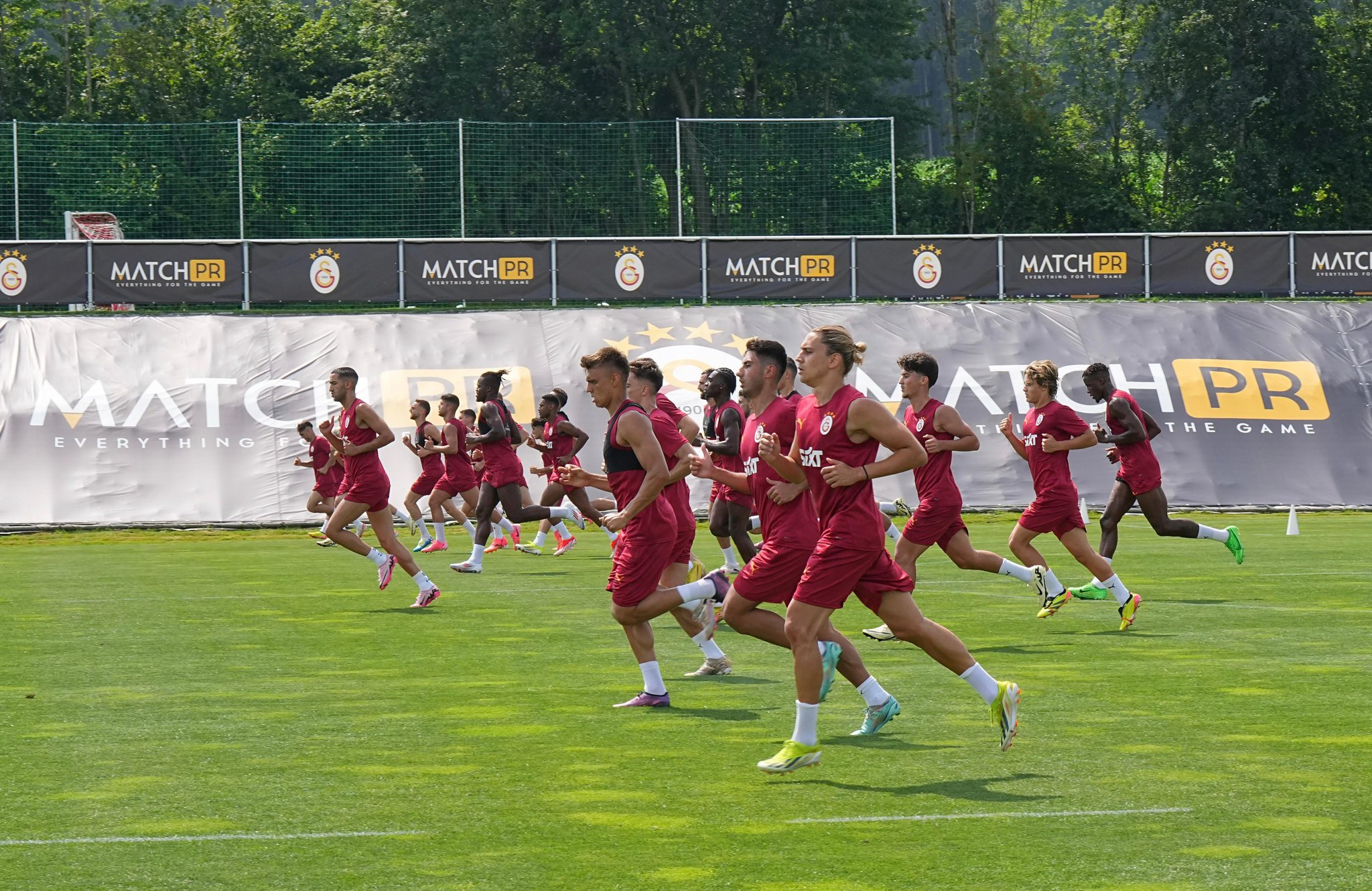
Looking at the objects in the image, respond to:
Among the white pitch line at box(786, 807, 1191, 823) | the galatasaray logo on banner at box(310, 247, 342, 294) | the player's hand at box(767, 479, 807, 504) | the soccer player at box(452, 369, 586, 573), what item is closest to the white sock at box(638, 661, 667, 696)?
the player's hand at box(767, 479, 807, 504)

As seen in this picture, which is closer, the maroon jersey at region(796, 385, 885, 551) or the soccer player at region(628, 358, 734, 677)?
the maroon jersey at region(796, 385, 885, 551)

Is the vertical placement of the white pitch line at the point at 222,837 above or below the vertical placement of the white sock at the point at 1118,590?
below

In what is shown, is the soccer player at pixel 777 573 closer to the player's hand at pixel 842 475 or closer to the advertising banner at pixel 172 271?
the player's hand at pixel 842 475

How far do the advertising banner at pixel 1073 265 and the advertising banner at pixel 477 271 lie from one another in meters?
8.95

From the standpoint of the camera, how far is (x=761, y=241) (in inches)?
1303

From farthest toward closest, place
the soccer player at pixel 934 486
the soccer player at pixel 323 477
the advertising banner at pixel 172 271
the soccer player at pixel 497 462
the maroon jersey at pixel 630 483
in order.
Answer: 1. the advertising banner at pixel 172 271
2. the soccer player at pixel 323 477
3. the soccer player at pixel 497 462
4. the soccer player at pixel 934 486
5. the maroon jersey at pixel 630 483

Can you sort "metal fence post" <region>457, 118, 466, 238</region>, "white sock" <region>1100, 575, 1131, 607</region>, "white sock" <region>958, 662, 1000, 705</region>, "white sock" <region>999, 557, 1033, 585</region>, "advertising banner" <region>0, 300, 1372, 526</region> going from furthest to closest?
"metal fence post" <region>457, 118, 466, 238</region> < "advertising banner" <region>0, 300, 1372, 526</region> < "white sock" <region>999, 557, 1033, 585</region> < "white sock" <region>1100, 575, 1131, 607</region> < "white sock" <region>958, 662, 1000, 705</region>

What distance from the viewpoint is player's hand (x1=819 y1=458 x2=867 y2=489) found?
25.5 feet

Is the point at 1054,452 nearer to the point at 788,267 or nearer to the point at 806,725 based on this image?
the point at 806,725

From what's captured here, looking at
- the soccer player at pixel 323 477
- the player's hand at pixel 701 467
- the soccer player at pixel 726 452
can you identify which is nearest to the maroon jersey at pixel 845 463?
the player's hand at pixel 701 467

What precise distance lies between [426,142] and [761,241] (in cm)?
1022

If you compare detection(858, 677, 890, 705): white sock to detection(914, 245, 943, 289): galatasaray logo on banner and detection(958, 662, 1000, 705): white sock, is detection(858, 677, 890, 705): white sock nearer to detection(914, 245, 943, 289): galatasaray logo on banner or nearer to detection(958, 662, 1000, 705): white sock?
detection(958, 662, 1000, 705): white sock

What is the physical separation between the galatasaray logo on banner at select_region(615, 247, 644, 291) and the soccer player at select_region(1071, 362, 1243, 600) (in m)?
16.7

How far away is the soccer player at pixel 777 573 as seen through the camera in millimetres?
8742
